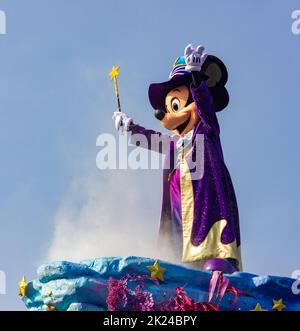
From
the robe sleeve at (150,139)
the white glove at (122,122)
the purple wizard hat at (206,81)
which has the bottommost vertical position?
the robe sleeve at (150,139)

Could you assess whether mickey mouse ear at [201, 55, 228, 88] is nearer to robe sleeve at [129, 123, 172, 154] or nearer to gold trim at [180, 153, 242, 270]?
robe sleeve at [129, 123, 172, 154]

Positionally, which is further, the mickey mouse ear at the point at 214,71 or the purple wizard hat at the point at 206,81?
the mickey mouse ear at the point at 214,71

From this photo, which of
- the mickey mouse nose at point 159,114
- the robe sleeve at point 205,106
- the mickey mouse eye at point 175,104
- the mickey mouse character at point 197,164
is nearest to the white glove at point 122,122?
the mickey mouse character at point 197,164

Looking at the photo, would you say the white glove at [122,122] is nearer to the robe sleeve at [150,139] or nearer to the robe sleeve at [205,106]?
the robe sleeve at [150,139]

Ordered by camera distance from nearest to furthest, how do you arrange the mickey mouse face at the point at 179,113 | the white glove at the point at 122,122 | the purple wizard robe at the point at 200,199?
the purple wizard robe at the point at 200,199 < the mickey mouse face at the point at 179,113 < the white glove at the point at 122,122

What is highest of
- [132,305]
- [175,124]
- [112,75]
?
[112,75]

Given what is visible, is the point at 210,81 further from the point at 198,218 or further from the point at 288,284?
the point at 288,284

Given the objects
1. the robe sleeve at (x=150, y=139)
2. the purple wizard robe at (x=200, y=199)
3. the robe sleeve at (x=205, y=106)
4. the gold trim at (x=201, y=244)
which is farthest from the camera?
the robe sleeve at (x=150, y=139)

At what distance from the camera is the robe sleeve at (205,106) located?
13.0 meters

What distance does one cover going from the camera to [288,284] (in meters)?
11.8

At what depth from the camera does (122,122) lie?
13883 mm

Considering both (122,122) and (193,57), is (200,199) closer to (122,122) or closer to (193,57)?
(122,122)
